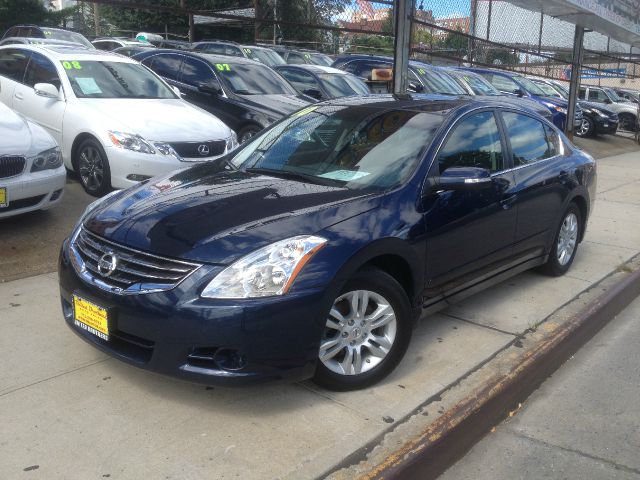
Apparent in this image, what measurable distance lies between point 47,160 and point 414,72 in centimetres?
962

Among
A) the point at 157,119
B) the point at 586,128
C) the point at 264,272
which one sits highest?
the point at 157,119

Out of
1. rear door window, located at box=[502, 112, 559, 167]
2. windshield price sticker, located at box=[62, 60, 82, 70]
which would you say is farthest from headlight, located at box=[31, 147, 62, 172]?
rear door window, located at box=[502, 112, 559, 167]

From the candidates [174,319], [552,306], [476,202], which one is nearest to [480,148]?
[476,202]

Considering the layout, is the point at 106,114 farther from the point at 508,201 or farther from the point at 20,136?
the point at 508,201

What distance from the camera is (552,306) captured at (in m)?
5.19

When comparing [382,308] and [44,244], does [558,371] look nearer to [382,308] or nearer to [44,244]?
[382,308]

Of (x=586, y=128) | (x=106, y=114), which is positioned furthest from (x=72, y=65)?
(x=586, y=128)

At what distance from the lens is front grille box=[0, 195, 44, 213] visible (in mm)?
5633

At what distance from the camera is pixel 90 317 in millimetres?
3404

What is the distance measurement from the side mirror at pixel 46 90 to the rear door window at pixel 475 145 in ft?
16.5

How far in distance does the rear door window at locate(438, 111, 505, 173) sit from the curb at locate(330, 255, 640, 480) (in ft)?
4.07

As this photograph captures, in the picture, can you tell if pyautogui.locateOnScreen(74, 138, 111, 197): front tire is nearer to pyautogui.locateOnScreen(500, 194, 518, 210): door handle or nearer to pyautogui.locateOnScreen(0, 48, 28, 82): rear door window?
pyautogui.locateOnScreen(0, 48, 28, 82): rear door window

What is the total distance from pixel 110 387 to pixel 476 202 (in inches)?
100

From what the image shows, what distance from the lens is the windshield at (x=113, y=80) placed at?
25.4 feet
